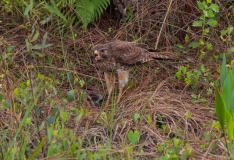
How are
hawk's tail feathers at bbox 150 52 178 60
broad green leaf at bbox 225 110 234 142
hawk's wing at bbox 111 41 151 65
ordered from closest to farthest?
broad green leaf at bbox 225 110 234 142, hawk's wing at bbox 111 41 151 65, hawk's tail feathers at bbox 150 52 178 60

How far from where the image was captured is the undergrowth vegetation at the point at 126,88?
4492 mm

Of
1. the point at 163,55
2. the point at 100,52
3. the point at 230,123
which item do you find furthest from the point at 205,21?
the point at 230,123

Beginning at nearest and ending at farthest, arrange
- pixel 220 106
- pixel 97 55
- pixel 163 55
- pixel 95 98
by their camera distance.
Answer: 1. pixel 220 106
2. pixel 97 55
3. pixel 95 98
4. pixel 163 55

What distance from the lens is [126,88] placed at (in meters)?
6.73

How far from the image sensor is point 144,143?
503 centimetres

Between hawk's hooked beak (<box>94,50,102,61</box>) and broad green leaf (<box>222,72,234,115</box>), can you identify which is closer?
broad green leaf (<box>222,72,234,115</box>)

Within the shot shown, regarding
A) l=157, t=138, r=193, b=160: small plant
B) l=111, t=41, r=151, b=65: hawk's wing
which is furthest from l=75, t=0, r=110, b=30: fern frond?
l=157, t=138, r=193, b=160: small plant

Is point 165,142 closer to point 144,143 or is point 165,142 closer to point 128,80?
point 144,143

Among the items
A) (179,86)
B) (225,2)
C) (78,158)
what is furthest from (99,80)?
(78,158)

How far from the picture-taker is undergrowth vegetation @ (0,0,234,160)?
449cm

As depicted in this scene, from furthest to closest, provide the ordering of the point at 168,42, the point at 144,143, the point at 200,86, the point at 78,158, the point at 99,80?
the point at 168,42, the point at 99,80, the point at 200,86, the point at 144,143, the point at 78,158

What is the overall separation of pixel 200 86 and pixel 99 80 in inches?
47.1

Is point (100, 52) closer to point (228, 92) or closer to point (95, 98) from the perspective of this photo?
point (95, 98)

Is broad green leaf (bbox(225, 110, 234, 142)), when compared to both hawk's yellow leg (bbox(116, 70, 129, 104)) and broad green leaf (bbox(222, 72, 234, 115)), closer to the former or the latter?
broad green leaf (bbox(222, 72, 234, 115))
